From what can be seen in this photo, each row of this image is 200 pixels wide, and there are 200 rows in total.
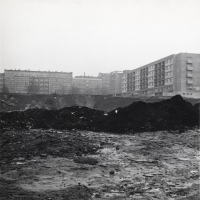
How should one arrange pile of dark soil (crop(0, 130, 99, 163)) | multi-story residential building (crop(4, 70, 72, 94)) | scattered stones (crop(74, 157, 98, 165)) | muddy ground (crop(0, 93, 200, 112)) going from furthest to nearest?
multi-story residential building (crop(4, 70, 72, 94)), muddy ground (crop(0, 93, 200, 112)), pile of dark soil (crop(0, 130, 99, 163)), scattered stones (crop(74, 157, 98, 165))

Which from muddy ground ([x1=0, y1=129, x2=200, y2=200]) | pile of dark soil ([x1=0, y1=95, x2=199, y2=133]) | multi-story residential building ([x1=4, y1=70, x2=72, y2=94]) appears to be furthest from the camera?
multi-story residential building ([x1=4, y1=70, x2=72, y2=94])

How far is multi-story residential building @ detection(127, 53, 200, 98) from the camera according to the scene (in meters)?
59.6

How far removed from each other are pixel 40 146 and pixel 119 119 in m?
6.83

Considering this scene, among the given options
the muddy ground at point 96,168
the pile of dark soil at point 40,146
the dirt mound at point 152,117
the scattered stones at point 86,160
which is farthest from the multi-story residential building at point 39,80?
the scattered stones at point 86,160

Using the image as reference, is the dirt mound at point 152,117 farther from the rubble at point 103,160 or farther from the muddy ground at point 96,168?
the muddy ground at point 96,168

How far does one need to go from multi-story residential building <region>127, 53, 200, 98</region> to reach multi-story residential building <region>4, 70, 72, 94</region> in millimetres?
47010

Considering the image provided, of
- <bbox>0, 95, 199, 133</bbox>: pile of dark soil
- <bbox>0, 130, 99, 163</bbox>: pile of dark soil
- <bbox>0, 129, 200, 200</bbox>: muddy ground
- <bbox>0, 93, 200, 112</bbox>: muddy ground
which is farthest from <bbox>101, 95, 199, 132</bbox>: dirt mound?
<bbox>0, 93, 200, 112</bbox>: muddy ground

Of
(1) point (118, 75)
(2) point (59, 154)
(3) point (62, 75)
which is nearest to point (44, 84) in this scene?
(3) point (62, 75)

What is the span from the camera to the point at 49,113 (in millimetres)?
16703

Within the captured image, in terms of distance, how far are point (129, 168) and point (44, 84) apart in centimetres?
10759

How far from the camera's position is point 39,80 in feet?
362

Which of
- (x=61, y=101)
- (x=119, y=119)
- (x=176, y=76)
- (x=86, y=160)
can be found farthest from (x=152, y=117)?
(x=176, y=76)

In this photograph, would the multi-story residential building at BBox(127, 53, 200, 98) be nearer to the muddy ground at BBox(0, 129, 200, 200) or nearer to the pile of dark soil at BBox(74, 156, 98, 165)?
the muddy ground at BBox(0, 129, 200, 200)

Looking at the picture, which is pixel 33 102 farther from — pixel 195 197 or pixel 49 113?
pixel 195 197
